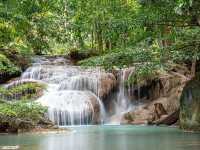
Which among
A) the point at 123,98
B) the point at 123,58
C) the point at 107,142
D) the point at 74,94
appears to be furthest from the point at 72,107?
the point at 107,142

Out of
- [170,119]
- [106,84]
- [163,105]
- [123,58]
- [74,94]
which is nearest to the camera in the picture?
[123,58]

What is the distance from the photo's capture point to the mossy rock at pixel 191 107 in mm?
16500

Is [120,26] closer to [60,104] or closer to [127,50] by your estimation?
[127,50]

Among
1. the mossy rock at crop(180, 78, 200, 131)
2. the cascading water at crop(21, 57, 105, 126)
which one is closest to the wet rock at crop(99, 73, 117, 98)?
the cascading water at crop(21, 57, 105, 126)

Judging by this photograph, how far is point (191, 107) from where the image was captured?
55.1 feet

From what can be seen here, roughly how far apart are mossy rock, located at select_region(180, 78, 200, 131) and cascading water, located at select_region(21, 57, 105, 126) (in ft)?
23.5

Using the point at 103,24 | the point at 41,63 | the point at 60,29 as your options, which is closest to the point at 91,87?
the point at 41,63

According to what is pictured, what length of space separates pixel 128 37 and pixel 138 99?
975cm

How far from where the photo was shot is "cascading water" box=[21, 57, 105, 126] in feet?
76.1

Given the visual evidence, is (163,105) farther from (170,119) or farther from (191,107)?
(191,107)

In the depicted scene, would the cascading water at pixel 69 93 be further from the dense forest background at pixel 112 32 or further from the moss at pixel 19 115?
the dense forest background at pixel 112 32

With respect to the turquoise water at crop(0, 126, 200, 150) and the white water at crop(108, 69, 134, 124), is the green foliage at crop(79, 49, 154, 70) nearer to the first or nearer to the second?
the turquoise water at crop(0, 126, 200, 150)

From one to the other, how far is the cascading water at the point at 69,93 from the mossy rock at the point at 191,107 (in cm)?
715

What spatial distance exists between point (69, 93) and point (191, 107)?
30.6 ft
